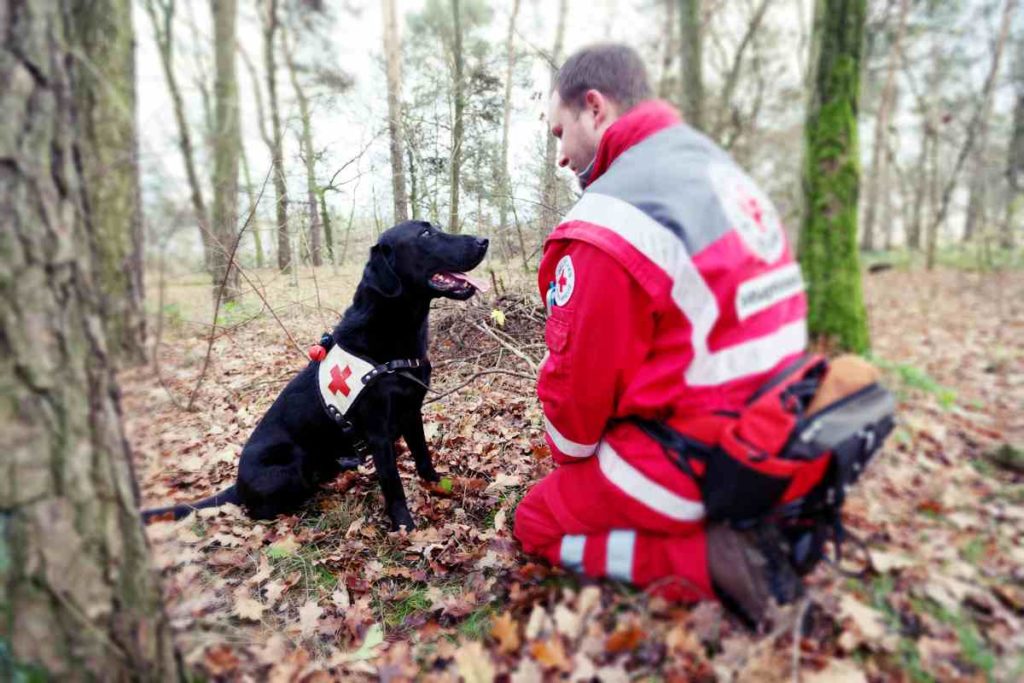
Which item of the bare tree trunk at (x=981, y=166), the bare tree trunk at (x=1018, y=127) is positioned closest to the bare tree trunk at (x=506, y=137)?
the bare tree trunk at (x=981, y=166)

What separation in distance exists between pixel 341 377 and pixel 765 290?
232 cm

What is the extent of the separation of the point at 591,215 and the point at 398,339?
5.40 feet

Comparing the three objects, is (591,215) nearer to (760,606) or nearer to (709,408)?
(709,408)

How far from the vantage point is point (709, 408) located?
163 cm

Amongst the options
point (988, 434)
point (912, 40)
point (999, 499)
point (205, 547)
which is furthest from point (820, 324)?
point (912, 40)

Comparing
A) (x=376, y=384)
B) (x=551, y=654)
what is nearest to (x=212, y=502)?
(x=376, y=384)

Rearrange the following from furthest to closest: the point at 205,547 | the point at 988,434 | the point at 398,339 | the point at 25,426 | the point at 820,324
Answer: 1. the point at 398,339
2. the point at 205,547
3. the point at 820,324
4. the point at 988,434
5. the point at 25,426

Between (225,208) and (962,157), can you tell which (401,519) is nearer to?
(225,208)

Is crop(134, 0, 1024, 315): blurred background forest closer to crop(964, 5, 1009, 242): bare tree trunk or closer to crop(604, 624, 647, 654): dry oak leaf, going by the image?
crop(964, 5, 1009, 242): bare tree trunk

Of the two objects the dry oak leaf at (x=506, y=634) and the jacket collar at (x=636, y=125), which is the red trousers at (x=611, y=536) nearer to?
the dry oak leaf at (x=506, y=634)

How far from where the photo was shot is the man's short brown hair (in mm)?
1967

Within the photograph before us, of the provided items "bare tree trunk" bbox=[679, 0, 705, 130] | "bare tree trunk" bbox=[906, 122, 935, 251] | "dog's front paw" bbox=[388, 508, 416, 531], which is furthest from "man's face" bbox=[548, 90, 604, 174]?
"bare tree trunk" bbox=[906, 122, 935, 251]

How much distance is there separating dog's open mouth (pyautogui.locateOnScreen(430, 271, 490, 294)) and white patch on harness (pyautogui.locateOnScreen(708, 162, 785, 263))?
168cm

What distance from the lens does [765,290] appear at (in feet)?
5.16
